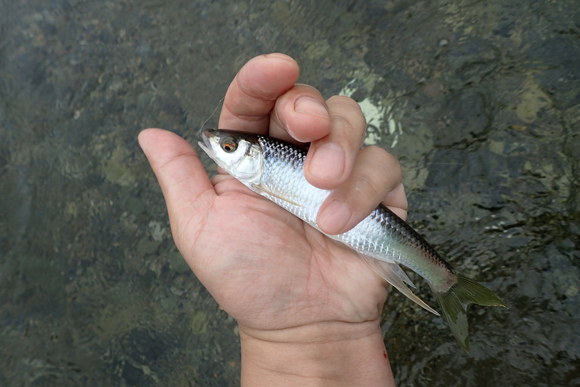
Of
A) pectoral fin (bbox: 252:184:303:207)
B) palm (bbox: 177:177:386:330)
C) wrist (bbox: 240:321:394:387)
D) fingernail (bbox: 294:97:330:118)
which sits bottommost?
wrist (bbox: 240:321:394:387)

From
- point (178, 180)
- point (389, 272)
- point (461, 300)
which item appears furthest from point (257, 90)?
point (461, 300)

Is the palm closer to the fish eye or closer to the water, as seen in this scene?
the fish eye

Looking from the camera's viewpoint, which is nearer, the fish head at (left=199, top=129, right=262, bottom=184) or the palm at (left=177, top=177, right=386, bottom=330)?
the palm at (left=177, top=177, right=386, bottom=330)

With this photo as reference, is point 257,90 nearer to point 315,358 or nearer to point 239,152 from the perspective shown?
point 239,152

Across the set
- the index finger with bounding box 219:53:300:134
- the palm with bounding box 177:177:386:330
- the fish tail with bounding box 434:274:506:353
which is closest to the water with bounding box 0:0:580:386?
the fish tail with bounding box 434:274:506:353

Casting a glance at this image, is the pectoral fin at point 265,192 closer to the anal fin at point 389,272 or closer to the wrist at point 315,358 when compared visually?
the anal fin at point 389,272
